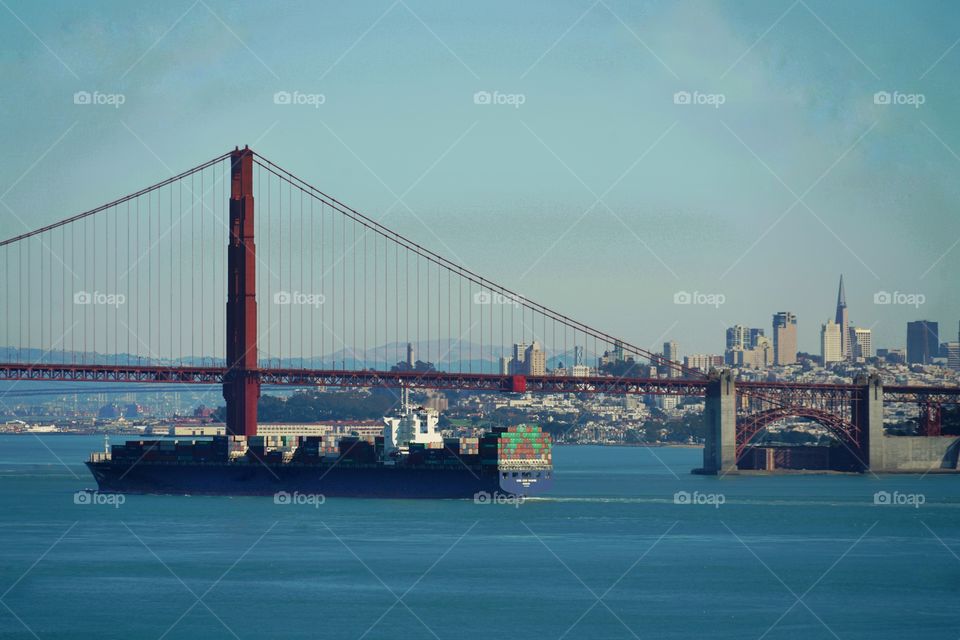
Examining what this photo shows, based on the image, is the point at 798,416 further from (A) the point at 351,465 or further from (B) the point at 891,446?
(A) the point at 351,465

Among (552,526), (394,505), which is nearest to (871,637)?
(552,526)

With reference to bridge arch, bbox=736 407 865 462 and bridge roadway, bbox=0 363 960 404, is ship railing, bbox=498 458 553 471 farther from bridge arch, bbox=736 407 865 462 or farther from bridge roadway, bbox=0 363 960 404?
bridge arch, bbox=736 407 865 462

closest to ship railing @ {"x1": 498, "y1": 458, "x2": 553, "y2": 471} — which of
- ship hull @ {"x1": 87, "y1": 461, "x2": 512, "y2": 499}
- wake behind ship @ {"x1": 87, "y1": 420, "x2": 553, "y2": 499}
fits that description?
wake behind ship @ {"x1": 87, "y1": 420, "x2": 553, "y2": 499}

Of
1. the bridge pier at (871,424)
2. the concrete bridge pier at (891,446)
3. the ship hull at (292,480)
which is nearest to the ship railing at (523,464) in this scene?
the ship hull at (292,480)

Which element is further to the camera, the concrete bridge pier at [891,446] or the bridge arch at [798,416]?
the concrete bridge pier at [891,446]

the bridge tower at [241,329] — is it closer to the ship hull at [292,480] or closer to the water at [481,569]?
the ship hull at [292,480]
